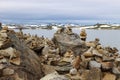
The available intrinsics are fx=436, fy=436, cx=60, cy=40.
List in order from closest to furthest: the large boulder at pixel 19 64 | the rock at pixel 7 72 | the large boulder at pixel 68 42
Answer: the rock at pixel 7 72
the large boulder at pixel 19 64
the large boulder at pixel 68 42

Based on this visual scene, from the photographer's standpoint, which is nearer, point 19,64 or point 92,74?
point 92,74

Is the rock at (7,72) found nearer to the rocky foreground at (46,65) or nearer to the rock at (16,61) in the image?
the rocky foreground at (46,65)

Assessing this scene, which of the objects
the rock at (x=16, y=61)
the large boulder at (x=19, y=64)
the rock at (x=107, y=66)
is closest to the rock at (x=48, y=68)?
the large boulder at (x=19, y=64)

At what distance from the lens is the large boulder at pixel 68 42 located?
40.1m

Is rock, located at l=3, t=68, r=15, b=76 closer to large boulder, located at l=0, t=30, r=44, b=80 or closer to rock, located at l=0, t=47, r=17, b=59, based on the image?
large boulder, located at l=0, t=30, r=44, b=80

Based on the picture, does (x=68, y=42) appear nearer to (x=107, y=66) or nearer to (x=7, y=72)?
(x=107, y=66)

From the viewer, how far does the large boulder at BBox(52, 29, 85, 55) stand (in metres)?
40.1

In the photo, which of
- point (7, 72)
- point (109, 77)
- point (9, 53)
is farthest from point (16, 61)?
point (109, 77)

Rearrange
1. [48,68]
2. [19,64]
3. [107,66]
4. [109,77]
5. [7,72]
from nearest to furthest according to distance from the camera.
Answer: [7,72] < [109,77] < [107,66] < [19,64] < [48,68]

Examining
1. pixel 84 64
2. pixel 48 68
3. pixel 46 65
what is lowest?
pixel 48 68

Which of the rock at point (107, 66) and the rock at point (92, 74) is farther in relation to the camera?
the rock at point (107, 66)

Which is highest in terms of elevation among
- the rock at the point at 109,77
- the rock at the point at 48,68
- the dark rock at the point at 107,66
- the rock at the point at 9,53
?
the rock at the point at 9,53

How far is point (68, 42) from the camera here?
4128 centimetres

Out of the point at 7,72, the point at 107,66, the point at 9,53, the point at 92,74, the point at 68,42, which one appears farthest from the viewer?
the point at 68,42
